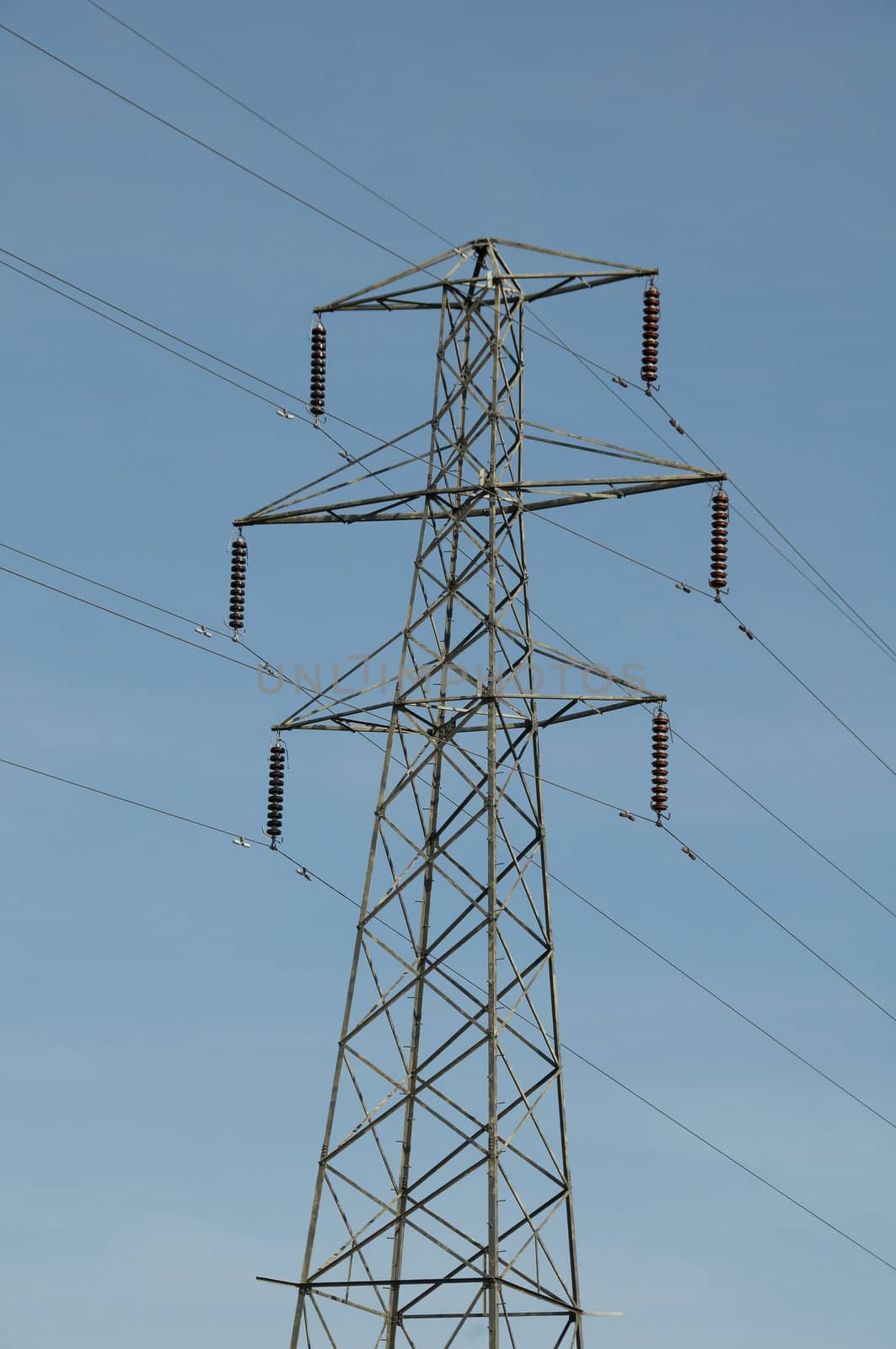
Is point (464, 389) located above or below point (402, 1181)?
above

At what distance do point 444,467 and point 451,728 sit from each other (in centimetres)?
504

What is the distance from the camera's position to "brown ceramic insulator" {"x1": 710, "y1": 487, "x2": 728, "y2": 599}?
59.0 m

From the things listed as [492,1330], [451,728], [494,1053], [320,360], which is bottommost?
[492,1330]

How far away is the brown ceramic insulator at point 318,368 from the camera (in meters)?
61.0

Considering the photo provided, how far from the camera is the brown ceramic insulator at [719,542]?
193 feet

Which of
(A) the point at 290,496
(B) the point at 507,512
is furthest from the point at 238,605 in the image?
(B) the point at 507,512

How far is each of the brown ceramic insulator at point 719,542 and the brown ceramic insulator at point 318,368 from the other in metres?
8.00

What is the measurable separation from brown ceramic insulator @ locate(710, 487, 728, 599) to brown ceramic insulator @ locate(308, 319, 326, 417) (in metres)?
8.00

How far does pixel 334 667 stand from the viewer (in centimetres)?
5969

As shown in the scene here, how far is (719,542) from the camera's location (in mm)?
59438

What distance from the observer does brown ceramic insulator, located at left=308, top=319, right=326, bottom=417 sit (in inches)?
2402

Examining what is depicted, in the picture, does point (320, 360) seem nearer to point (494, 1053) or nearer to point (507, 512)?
point (507, 512)

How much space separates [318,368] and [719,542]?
8708 millimetres

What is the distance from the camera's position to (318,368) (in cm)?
6128
